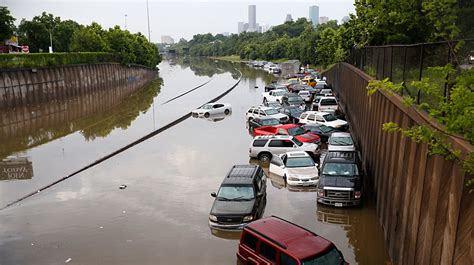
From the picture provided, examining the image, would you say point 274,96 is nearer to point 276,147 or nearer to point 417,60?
point 276,147

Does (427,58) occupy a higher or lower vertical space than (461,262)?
higher

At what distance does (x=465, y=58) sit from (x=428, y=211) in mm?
3742

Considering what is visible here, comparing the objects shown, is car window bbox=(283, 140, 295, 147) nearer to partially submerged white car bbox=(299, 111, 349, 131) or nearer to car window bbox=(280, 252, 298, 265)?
partially submerged white car bbox=(299, 111, 349, 131)

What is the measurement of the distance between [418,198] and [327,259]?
2670 millimetres

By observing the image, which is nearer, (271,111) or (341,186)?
(341,186)

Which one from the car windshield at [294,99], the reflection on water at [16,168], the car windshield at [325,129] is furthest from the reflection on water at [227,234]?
the car windshield at [294,99]

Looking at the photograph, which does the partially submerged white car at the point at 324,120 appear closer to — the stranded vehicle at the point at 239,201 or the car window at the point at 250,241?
the stranded vehicle at the point at 239,201

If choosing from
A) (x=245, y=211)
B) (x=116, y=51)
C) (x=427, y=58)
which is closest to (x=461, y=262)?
(x=427, y=58)

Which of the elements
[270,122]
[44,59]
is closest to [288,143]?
[270,122]

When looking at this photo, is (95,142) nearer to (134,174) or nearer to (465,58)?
(134,174)

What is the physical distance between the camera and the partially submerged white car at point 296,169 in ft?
62.6

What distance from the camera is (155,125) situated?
37.8 m

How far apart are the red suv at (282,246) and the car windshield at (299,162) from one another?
26.0ft

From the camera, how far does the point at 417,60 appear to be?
13.3 metres
